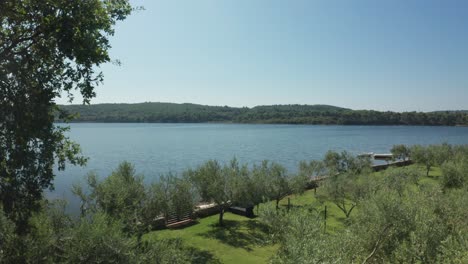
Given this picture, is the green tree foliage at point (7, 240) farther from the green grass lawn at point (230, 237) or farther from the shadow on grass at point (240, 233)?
the shadow on grass at point (240, 233)

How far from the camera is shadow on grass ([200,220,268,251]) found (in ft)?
91.6

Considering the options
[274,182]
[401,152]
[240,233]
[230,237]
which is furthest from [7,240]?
[401,152]

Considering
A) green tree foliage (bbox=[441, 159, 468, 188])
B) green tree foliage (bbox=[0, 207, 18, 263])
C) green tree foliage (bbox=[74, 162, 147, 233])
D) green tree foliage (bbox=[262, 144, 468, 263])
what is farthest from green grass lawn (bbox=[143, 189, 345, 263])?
green tree foliage (bbox=[441, 159, 468, 188])

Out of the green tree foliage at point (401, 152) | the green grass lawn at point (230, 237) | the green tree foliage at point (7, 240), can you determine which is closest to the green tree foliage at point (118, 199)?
the green grass lawn at point (230, 237)

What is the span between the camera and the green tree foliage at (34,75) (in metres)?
10.3

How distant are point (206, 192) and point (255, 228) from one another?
5727 mm

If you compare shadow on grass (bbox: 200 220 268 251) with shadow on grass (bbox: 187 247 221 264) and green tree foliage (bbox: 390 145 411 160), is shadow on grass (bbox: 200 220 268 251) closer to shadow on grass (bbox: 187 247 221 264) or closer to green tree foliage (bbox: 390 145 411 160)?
shadow on grass (bbox: 187 247 221 264)

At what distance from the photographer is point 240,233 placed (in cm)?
3058

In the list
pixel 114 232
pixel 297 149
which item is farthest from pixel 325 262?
pixel 297 149

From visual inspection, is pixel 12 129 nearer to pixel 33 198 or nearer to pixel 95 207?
pixel 33 198

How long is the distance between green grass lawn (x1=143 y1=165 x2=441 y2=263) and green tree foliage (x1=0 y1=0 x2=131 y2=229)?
37.7ft

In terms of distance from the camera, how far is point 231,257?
25.0m

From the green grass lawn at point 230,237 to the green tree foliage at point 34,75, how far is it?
1149 cm

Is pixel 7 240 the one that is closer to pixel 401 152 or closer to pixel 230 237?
pixel 230 237
